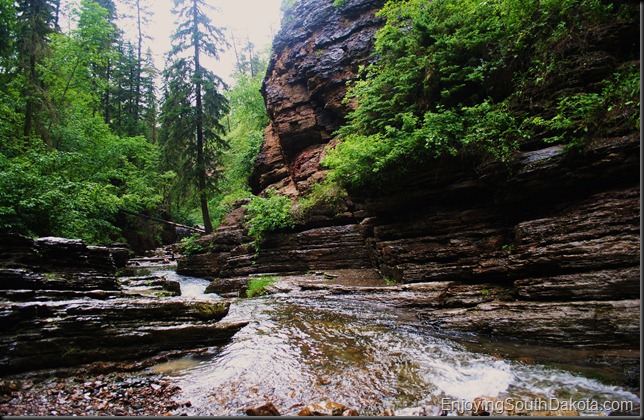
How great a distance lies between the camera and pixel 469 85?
9125mm

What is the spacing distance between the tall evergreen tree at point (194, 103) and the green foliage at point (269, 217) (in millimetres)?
7893

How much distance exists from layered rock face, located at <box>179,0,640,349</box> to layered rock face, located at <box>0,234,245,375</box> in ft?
17.5

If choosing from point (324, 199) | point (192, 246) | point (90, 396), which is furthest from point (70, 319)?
point (192, 246)

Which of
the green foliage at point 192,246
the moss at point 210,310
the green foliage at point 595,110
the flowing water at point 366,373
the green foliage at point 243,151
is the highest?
the green foliage at point 243,151

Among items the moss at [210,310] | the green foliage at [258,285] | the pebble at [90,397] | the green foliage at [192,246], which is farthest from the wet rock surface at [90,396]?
the green foliage at [192,246]

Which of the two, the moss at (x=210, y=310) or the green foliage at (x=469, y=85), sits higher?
the green foliage at (x=469, y=85)

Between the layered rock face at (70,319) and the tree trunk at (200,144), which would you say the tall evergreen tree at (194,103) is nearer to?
the tree trunk at (200,144)

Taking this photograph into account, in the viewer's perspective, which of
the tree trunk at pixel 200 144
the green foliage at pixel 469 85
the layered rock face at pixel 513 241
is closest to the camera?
the layered rock face at pixel 513 241

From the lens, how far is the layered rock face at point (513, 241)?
518 centimetres

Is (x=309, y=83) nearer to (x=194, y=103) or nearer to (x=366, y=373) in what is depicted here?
(x=194, y=103)

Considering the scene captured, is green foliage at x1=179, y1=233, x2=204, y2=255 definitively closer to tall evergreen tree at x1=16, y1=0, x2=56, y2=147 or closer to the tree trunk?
the tree trunk

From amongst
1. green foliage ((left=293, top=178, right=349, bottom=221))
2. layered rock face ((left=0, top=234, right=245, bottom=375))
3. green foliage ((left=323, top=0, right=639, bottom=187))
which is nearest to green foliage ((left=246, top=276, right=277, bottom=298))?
green foliage ((left=293, top=178, right=349, bottom=221))

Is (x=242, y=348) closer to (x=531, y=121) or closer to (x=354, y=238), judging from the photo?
(x=354, y=238)

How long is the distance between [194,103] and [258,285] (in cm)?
1700
